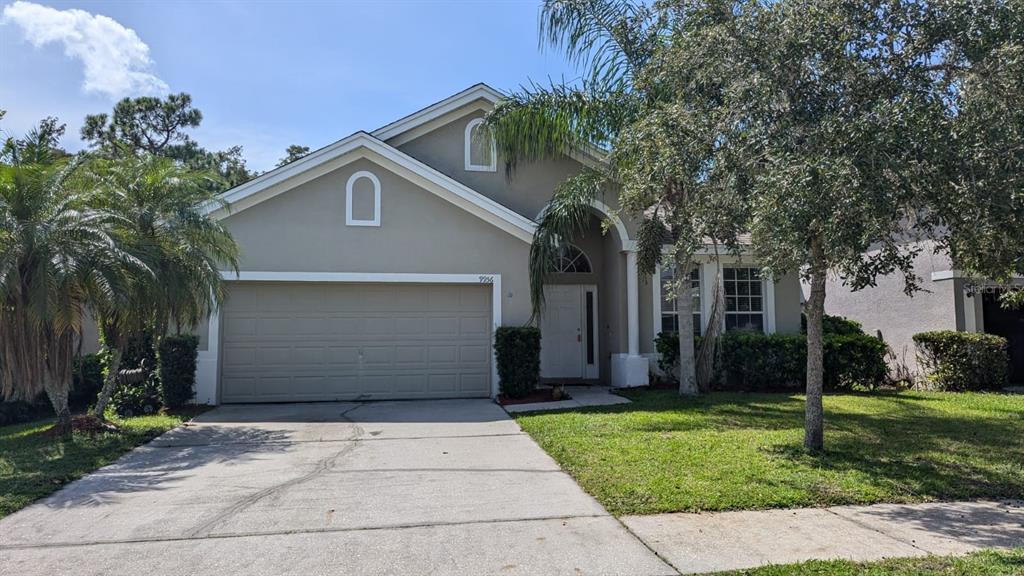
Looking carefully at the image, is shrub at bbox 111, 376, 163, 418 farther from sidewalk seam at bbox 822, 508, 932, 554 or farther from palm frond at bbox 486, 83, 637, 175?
sidewalk seam at bbox 822, 508, 932, 554

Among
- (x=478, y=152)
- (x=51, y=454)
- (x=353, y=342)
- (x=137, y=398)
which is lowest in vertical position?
(x=51, y=454)

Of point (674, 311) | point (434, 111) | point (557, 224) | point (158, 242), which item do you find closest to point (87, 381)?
point (158, 242)

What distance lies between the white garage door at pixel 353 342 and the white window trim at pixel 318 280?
217 millimetres

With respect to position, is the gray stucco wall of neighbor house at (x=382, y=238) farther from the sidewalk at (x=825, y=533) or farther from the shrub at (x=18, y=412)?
the sidewalk at (x=825, y=533)

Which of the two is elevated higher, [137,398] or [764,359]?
[764,359]

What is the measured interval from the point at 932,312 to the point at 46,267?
1691 cm

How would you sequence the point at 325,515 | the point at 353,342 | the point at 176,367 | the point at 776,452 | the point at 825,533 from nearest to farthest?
1. the point at 825,533
2. the point at 325,515
3. the point at 776,452
4. the point at 176,367
5. the point at 353,342

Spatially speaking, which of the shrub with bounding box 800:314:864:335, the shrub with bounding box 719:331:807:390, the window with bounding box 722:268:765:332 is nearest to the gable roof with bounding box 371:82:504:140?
the window with bounding box 722:268:765:332

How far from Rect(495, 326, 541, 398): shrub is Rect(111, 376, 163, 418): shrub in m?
5.92

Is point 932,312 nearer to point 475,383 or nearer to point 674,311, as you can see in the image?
point 674,311

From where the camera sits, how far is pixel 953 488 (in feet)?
21.2

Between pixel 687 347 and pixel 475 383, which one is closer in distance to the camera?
pixel 687 347

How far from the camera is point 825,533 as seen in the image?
5.28m

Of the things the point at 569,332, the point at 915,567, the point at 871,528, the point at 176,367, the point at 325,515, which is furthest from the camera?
the point at 569,332
